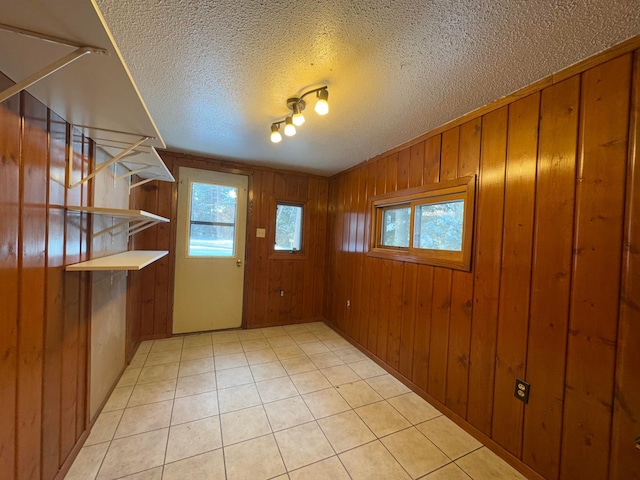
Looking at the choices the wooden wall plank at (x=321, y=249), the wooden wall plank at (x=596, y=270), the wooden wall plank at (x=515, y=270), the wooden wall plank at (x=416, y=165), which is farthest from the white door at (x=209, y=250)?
the wooden wall plank at (x=596, y=270)

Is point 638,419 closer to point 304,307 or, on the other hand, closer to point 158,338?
point 304,307

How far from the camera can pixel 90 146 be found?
1.60 m

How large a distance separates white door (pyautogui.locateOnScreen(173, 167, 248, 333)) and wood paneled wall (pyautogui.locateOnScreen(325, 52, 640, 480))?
2.38m

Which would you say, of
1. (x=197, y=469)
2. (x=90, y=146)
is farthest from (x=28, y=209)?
(x=197, y=469)

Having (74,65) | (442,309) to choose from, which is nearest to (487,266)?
(442,309)

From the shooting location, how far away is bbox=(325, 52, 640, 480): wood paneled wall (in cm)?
114

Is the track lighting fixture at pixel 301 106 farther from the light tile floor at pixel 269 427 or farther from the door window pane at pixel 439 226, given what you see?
the light tile floor at pixel 269 427

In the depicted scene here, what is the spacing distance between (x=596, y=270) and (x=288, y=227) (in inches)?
124

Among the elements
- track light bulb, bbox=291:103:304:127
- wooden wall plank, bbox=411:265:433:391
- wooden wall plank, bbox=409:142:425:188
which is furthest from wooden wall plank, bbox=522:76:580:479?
track light bulb, bbox=291:103:304:127

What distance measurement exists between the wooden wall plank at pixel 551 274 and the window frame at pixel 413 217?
1.36ft

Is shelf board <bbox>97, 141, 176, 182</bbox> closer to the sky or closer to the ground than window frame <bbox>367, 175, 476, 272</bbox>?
closer to the sky

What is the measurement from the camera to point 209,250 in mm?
3311

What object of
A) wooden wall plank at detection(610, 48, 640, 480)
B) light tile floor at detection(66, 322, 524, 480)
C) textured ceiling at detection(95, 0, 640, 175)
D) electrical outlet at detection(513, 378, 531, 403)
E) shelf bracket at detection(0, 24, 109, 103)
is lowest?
light tile floor at detection(66, 322, 524, 480)

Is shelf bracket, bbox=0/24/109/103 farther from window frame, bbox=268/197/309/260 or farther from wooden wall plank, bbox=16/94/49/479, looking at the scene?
window frame, bbox=268/197/309/260
